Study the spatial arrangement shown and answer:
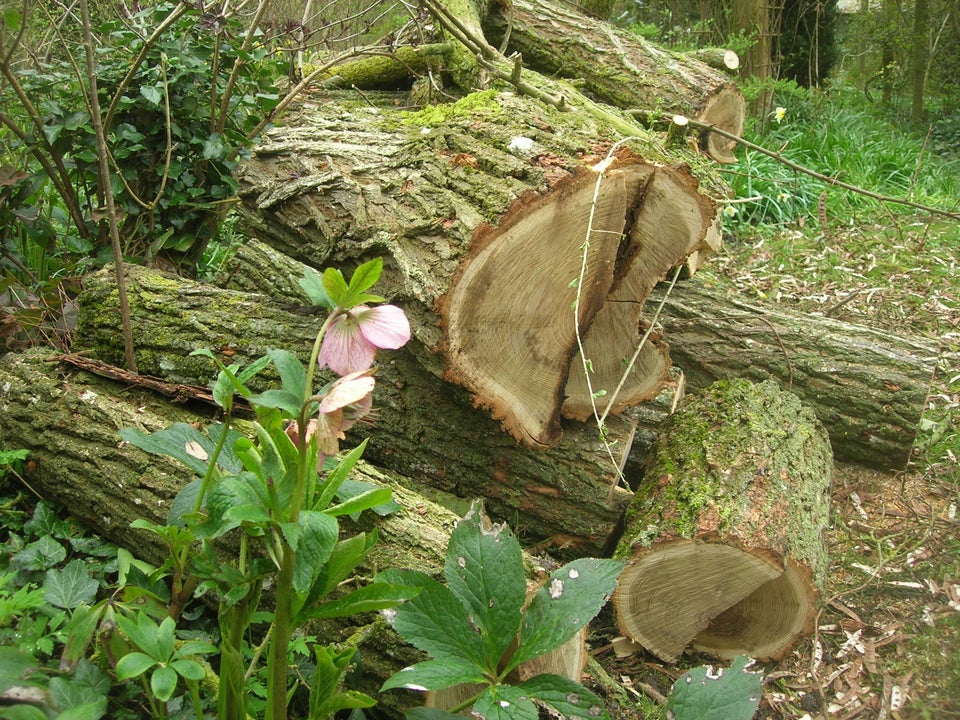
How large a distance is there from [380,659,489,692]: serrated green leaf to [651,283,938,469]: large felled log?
2193 mm

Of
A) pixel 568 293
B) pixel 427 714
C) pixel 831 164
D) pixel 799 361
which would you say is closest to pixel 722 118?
pixel 831 164

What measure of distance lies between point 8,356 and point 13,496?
459mm

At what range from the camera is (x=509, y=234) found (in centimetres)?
222

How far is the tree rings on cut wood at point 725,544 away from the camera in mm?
2176

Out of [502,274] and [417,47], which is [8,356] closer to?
[502,274]

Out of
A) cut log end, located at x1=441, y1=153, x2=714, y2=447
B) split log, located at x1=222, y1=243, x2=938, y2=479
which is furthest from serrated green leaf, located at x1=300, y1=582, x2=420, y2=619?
split log, located at x1=222, y1=243, x2=938, y2=479

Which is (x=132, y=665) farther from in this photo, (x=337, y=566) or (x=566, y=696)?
(x=566, y=696)

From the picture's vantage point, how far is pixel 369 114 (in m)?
3.43

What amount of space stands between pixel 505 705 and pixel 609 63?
4.09 m

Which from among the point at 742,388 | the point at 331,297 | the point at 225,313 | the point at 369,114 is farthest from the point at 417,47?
the point at 331,297

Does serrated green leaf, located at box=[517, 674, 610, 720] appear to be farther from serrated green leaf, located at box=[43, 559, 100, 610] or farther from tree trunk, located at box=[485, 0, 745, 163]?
tree trunk, located at box=[485, 0, 745, 163]

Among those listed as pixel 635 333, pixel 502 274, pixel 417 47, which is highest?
pixel 417 47

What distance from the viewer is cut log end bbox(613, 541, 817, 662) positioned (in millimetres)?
2184

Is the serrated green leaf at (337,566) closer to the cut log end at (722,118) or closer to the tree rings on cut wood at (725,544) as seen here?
the tree rings on cut wood at (725,544)
